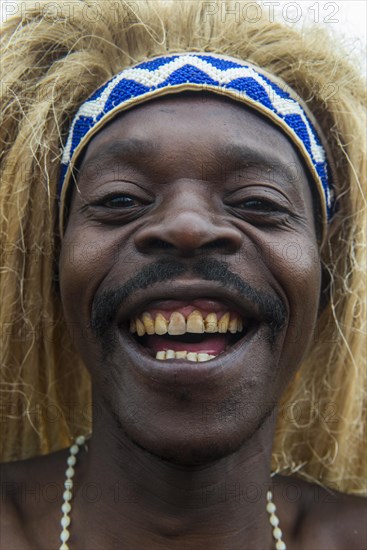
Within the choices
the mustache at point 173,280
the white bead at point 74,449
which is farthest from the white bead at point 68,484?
the mustache at point 173,280

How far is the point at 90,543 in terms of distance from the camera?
6.55 feet

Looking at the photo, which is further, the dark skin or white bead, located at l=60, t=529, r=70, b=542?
white bead, located at l=60, t=529, r=70, b=542

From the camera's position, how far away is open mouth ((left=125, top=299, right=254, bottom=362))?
183cm

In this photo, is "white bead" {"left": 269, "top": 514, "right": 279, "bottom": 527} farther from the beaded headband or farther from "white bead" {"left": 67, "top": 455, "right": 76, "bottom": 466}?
the beaded headband

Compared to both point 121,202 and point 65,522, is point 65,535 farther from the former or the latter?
point 121,202

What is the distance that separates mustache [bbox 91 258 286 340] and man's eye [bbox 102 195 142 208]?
25 centimetres

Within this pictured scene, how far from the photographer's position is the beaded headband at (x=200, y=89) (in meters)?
2.11

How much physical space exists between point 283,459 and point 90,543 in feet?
3.10

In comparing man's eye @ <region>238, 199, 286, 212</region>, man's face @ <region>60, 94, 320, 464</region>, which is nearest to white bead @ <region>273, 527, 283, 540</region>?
man's face @ <region>60, 94, 320, 464</region>

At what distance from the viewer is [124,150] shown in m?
2.04

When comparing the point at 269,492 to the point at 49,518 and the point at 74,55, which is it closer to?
the point at 49,518

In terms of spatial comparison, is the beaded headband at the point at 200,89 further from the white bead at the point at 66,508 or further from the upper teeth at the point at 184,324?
the white bead at the point at 66,508

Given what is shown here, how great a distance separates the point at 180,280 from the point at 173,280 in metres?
0.02

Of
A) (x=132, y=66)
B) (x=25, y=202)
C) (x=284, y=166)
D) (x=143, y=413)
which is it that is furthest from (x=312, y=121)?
(x=143, y=413)
